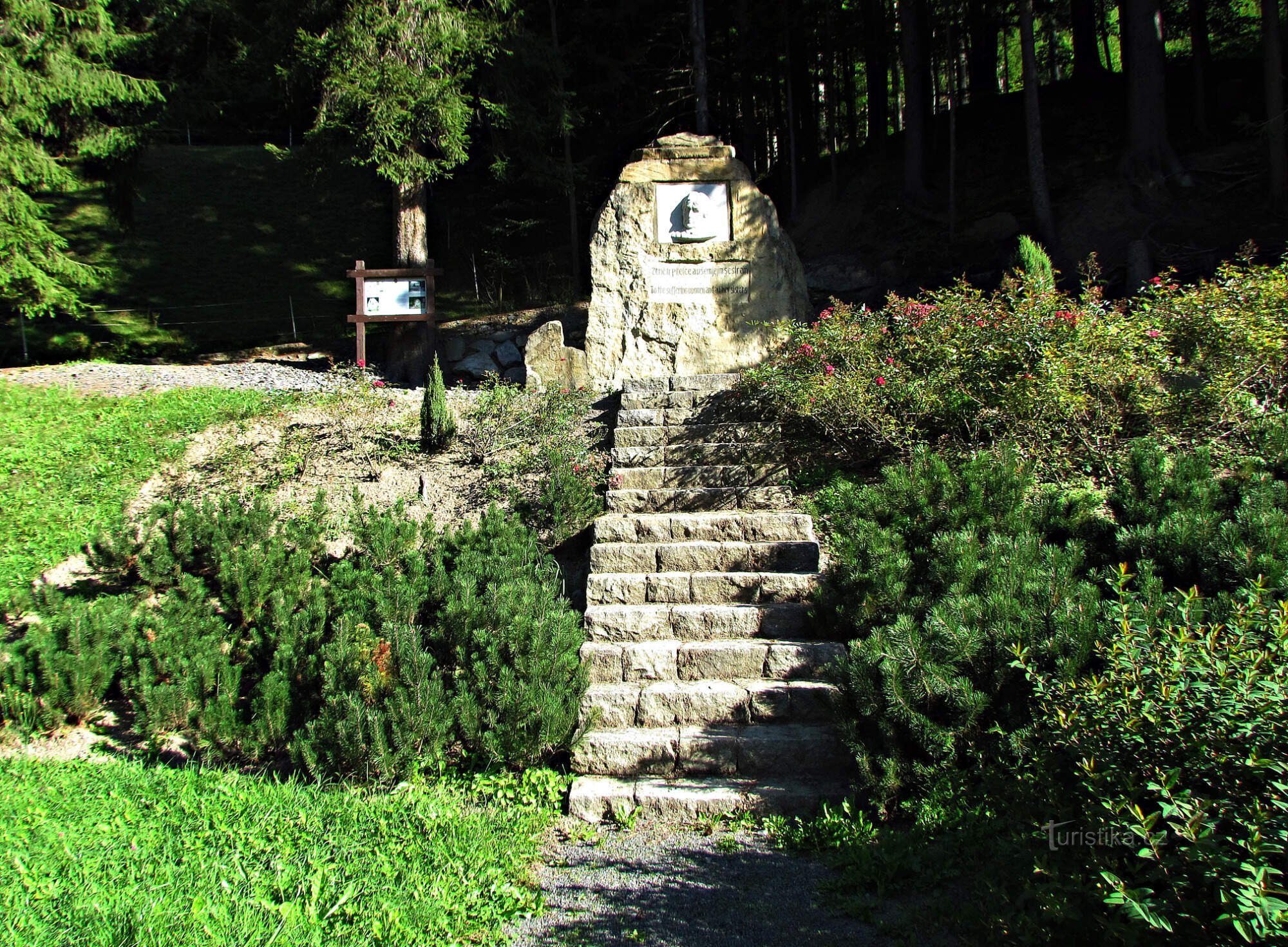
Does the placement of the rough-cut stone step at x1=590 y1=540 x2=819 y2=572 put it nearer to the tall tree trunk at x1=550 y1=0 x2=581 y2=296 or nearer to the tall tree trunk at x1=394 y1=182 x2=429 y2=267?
the tall tree trunk at x1=394 y1=182 x2=429 y2=267

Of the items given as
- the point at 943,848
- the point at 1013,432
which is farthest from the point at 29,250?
the point at 943,848

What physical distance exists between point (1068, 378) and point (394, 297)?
26.1ft

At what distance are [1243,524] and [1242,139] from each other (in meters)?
14.4

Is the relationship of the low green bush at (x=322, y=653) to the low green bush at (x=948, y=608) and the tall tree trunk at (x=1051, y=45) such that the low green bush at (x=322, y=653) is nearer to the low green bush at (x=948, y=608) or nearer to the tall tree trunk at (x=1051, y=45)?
the low green bush at (x=948, y=608)

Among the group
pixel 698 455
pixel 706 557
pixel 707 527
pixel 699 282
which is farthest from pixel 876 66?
pixel 706 557

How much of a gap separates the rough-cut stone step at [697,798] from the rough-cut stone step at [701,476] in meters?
2.78

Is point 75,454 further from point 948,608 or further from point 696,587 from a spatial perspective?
point 948,608

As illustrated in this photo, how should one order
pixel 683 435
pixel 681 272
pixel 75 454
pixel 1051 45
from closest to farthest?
pixel 683 435, pixel 75 454, pixel 681 272, pixel 1051 45

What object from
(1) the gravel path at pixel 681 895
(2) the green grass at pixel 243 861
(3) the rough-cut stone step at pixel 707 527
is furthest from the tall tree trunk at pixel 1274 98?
(2) the green grass at pixel 243 861

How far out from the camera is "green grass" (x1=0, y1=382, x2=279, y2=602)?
649 centimetres

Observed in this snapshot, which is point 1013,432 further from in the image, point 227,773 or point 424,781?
point 227,773

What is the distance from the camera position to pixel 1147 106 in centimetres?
1398

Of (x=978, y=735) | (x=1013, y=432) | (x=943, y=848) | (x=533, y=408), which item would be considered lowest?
(x=943, y=848)

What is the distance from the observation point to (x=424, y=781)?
4152mm
